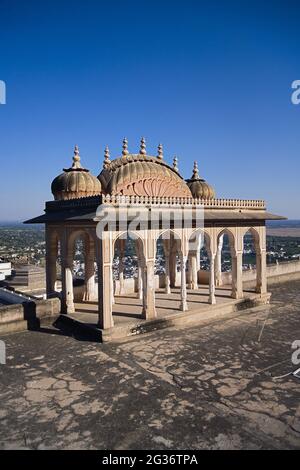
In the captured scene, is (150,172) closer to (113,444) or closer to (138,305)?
(138,305)

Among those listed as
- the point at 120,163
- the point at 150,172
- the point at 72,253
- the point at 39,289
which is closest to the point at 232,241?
the point at 150,172

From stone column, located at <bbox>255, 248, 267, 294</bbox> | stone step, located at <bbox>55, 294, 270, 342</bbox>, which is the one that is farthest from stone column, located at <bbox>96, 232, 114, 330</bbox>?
stone column, located at <bbox>255, 248, 267, 294</bbox>

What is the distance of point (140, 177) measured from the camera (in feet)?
46.4

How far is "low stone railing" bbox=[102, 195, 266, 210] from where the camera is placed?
11633mm

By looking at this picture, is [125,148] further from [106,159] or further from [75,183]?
[75,183]

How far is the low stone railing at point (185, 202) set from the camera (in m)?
11.6

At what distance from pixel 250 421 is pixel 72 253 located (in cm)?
893

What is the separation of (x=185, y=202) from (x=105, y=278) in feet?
14.9

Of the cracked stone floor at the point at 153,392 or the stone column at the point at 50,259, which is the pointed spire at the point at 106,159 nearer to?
the stone column at the point at 50,259

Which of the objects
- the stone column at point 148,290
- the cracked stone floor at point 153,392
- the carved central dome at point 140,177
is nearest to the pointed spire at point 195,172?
the carved central dome at point 140,177

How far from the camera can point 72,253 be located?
13.6 meters

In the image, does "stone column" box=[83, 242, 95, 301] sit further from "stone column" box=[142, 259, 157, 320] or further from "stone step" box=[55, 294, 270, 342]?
"stone column" box=[142, 259, 157, 320]

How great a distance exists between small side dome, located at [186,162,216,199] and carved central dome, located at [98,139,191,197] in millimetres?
1951

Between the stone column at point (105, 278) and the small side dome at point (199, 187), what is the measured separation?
756cm
